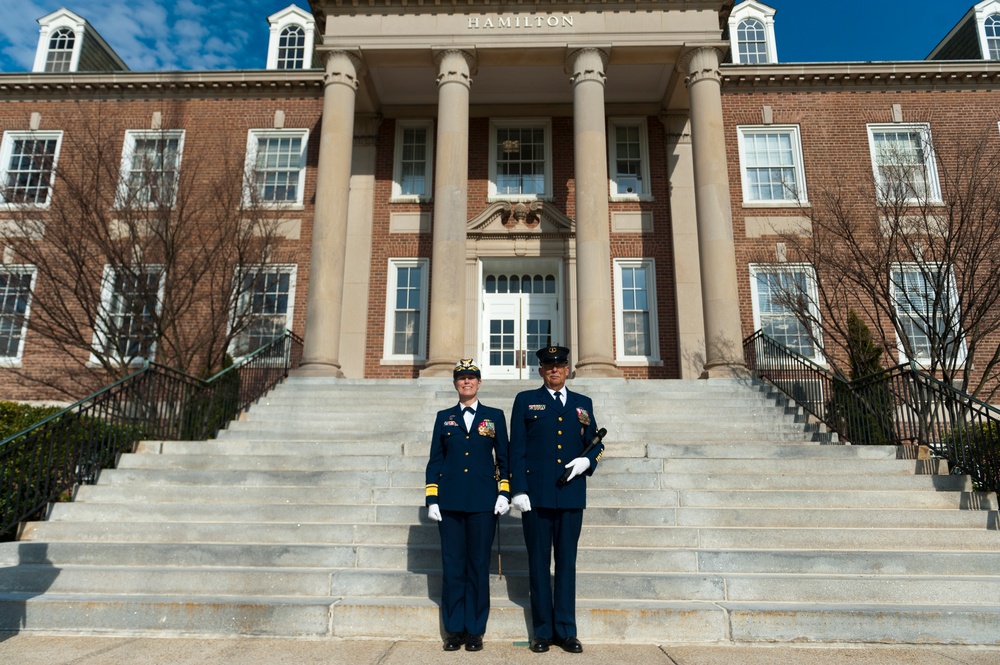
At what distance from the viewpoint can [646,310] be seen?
1672 centimetres

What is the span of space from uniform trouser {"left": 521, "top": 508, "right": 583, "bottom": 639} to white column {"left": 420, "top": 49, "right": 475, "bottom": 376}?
7969mm

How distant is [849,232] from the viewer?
12.2 meters

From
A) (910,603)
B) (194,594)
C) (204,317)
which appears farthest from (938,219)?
(204,317)

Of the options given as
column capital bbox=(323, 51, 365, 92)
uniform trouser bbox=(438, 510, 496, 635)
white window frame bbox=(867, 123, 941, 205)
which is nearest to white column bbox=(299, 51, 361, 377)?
column capital bbox=(323, 51, 365, 92)

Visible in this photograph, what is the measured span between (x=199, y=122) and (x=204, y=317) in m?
7.01

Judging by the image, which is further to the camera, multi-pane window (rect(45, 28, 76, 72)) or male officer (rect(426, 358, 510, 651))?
multi-pane window (rect(45, 28, 76, 72))

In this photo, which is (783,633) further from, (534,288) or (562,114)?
(562,114)

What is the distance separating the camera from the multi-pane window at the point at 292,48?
20.4 metres

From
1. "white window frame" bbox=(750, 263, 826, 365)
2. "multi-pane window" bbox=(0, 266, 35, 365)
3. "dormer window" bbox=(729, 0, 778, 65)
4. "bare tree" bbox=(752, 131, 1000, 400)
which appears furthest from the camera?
"dormer window" bbox=(729, 0, 778, 65)

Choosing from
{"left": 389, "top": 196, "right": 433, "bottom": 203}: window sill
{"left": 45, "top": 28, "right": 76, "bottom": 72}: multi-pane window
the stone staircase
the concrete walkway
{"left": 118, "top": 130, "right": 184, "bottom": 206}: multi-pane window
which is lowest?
the concrete walkway

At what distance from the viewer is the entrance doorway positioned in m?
16.5

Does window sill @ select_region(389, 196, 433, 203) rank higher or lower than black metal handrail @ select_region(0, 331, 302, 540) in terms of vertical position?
higher

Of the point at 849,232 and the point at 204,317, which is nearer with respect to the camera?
the point at 849,232

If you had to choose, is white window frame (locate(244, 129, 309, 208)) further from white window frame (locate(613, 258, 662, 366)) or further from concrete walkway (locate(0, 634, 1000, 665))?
concrete walkway (locate(0, 634, 1000, 665))
